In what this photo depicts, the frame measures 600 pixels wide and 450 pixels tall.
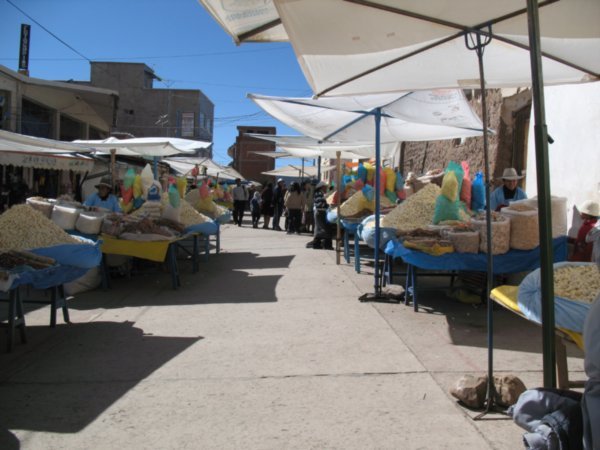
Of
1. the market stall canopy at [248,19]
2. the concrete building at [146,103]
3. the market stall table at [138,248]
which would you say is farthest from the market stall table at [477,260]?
the concrete building at [146,103]

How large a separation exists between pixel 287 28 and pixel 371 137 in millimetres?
5579

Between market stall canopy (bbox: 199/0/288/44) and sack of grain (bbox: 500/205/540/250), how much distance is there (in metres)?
3.29

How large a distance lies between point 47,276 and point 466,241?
4.43 meters

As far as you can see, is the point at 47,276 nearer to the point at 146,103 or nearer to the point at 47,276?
the point at 47,276

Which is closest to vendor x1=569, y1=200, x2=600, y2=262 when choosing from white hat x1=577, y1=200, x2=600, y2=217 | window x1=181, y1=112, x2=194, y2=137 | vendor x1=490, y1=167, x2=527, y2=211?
white hat x1=577, y1=200, x2=600, y2=217

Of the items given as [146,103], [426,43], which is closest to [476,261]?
[426,43]

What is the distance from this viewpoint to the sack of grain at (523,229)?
5.87 metres

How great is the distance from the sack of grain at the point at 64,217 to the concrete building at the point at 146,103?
34541 millimetres

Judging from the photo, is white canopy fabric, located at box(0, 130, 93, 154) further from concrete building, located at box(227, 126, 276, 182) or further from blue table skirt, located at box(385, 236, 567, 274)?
concrete building, located at box(227, 126, 276, 182)

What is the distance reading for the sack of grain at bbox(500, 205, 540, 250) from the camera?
5871 millimetres

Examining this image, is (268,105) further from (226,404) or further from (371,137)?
(226,404)

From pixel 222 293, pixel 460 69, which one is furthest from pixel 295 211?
pixel 460 69

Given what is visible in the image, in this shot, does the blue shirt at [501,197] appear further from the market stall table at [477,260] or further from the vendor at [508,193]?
the market stall table at [477,260]

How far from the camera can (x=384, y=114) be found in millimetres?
7332
